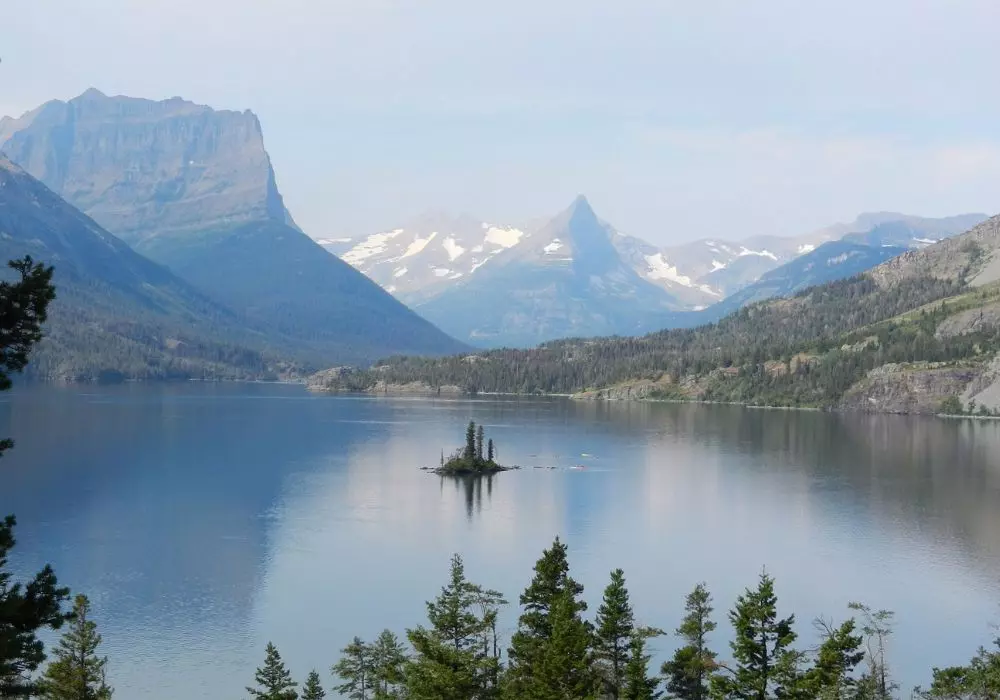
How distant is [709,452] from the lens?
188 m

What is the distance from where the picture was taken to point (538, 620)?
47969 mm

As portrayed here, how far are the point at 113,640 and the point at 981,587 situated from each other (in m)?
71.6

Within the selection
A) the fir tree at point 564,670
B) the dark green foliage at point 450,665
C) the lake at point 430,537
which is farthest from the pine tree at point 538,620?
the lake at point 430,537

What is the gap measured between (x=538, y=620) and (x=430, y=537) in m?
62.0

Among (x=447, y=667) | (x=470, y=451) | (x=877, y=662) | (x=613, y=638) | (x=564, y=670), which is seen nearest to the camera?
(x=447, y=667)

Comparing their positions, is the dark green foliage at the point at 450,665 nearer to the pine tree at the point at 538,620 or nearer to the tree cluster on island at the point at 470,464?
the pine tree at the point at 538,620

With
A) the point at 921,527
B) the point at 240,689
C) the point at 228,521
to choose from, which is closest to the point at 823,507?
the point at 921,527

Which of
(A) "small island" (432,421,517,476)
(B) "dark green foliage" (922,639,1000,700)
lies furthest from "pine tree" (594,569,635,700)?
(A) "small island" (432,421,517,476)

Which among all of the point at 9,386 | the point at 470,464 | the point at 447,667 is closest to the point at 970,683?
the point at 447,667

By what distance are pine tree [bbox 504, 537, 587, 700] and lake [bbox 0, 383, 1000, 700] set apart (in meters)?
22.1

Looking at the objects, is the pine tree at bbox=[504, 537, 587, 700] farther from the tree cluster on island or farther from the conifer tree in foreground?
the tree cluster on island

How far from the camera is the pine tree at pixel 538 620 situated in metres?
43.2

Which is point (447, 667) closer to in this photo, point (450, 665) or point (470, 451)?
point (450, 665)

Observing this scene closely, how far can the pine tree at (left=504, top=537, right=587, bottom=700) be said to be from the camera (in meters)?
43.2
